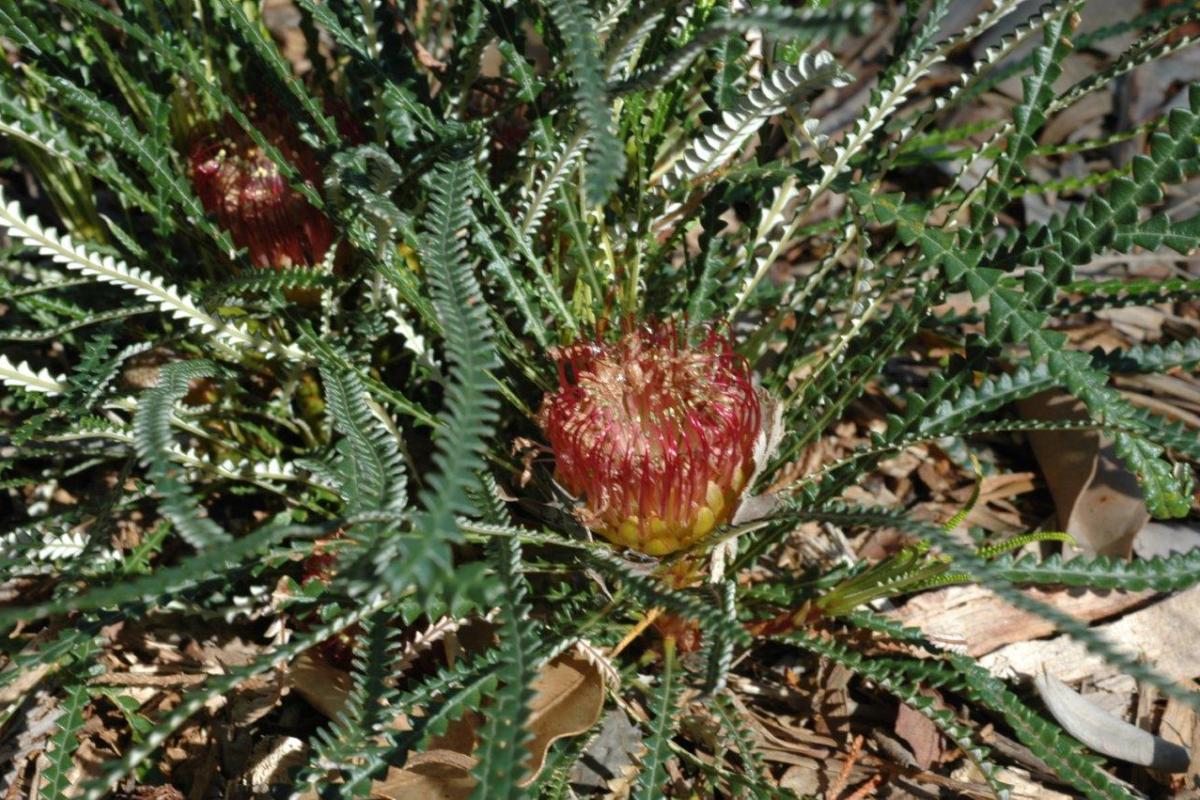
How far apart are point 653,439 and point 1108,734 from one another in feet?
2.25

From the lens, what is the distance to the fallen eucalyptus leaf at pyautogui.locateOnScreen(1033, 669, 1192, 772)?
1.27 m

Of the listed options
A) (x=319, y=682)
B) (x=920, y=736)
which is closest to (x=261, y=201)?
(x=319, y=682)

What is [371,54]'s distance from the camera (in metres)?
1.20

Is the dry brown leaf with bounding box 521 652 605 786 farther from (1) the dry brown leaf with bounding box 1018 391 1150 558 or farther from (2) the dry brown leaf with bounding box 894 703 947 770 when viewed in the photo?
(1) the dry brown leaf with bounding box 1018 391 1150 558

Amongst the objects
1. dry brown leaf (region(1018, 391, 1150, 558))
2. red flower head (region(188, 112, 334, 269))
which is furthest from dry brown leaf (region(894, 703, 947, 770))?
red flower head (region(188, 112, 334, 269))

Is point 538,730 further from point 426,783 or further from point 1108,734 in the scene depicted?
point 1108,734

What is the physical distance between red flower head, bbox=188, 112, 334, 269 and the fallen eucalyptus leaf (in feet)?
3.52

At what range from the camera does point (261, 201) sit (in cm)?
134

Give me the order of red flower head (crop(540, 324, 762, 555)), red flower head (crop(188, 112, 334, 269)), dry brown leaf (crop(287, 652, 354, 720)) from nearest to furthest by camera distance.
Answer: red flower head (crop(540, 324, 762, 555)) < dry brown leaf (crop(287, 652, 354, 720)) < red flower head (crop(188, 112, 334, 269))

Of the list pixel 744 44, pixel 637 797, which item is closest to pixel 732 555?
pixel 637 797

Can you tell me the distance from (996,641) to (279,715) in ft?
2.96

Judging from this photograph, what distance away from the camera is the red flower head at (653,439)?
3.57 feet

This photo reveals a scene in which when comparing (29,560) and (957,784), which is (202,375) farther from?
(957,784)

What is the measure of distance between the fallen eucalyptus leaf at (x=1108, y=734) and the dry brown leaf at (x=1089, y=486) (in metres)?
0.21
